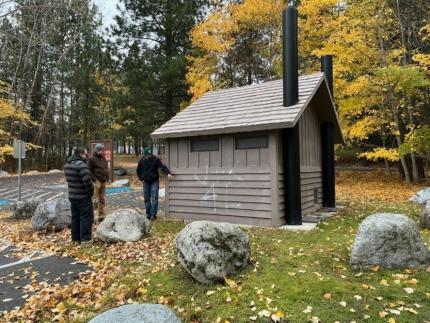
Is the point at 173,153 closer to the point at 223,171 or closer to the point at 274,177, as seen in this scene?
the point at 223,171

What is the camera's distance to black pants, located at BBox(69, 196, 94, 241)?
7383 millimetres

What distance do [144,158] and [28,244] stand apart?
333 centimetres

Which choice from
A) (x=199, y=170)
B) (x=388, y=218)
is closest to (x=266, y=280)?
(x=388, y=218)

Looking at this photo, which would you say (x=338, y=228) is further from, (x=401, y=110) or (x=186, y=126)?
(x=401, y=110)

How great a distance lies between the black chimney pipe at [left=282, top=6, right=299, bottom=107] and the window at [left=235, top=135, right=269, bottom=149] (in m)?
0.96

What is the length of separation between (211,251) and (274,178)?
11.8ft

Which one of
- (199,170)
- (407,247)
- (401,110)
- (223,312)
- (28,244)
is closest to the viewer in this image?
(223,312)

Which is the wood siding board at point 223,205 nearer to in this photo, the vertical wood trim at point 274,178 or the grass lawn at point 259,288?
the vertical wood trim at point 274,178

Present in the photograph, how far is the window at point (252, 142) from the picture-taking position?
27.1 feet

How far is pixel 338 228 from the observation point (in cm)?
783

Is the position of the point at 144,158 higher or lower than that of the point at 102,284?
higher

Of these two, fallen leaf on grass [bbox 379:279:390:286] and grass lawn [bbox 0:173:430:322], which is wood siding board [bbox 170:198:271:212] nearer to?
grass lawn [bbox 0:173:430:322]

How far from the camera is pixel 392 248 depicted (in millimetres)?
4988

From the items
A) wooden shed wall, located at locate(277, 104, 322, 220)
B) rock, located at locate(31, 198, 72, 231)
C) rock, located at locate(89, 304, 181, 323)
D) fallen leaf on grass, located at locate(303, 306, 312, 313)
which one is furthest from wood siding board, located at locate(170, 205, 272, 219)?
rock, located at locate(89, 304, 181, 323)
